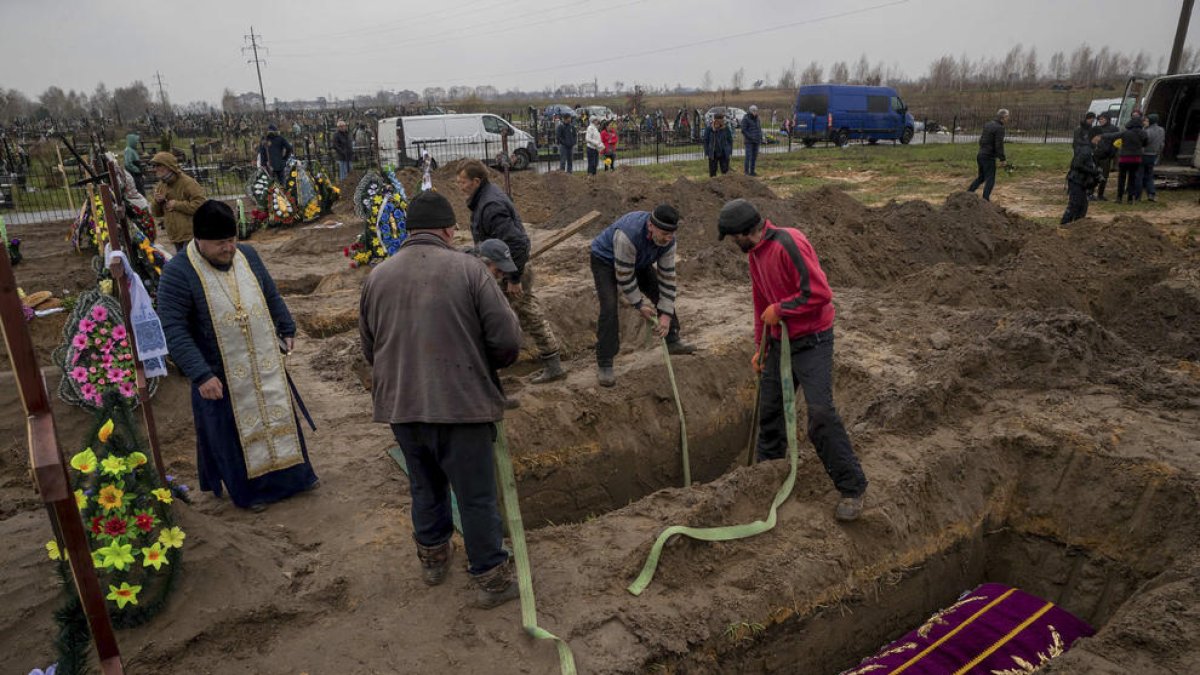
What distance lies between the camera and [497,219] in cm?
572

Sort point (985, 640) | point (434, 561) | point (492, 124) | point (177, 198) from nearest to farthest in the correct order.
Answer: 1. point (434, 561)
2. point (985, 640)
3. point (177, 198)
4. point (492, 124)

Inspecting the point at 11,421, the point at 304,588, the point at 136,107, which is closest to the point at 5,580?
the point at 304,588

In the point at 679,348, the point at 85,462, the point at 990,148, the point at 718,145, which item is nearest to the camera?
the point at 85,462

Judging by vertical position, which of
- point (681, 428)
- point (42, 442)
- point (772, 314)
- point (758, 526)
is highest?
point (42, 442)

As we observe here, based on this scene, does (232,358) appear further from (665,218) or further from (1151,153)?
(1151,153)

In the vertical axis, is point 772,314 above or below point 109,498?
above

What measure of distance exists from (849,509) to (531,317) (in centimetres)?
322

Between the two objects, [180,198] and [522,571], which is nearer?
[522,571]

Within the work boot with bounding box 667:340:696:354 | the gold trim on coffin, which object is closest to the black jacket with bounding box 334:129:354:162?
the work boot with bounding box 667:340:696:354

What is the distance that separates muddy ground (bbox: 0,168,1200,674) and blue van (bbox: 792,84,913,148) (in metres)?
20.2

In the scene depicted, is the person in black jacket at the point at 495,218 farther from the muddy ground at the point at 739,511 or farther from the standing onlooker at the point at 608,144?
the standing onlooker at the point at 608,144

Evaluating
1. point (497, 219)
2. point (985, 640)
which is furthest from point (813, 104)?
point (985, 640)

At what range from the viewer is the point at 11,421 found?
583 cm

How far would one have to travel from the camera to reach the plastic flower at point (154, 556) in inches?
130
